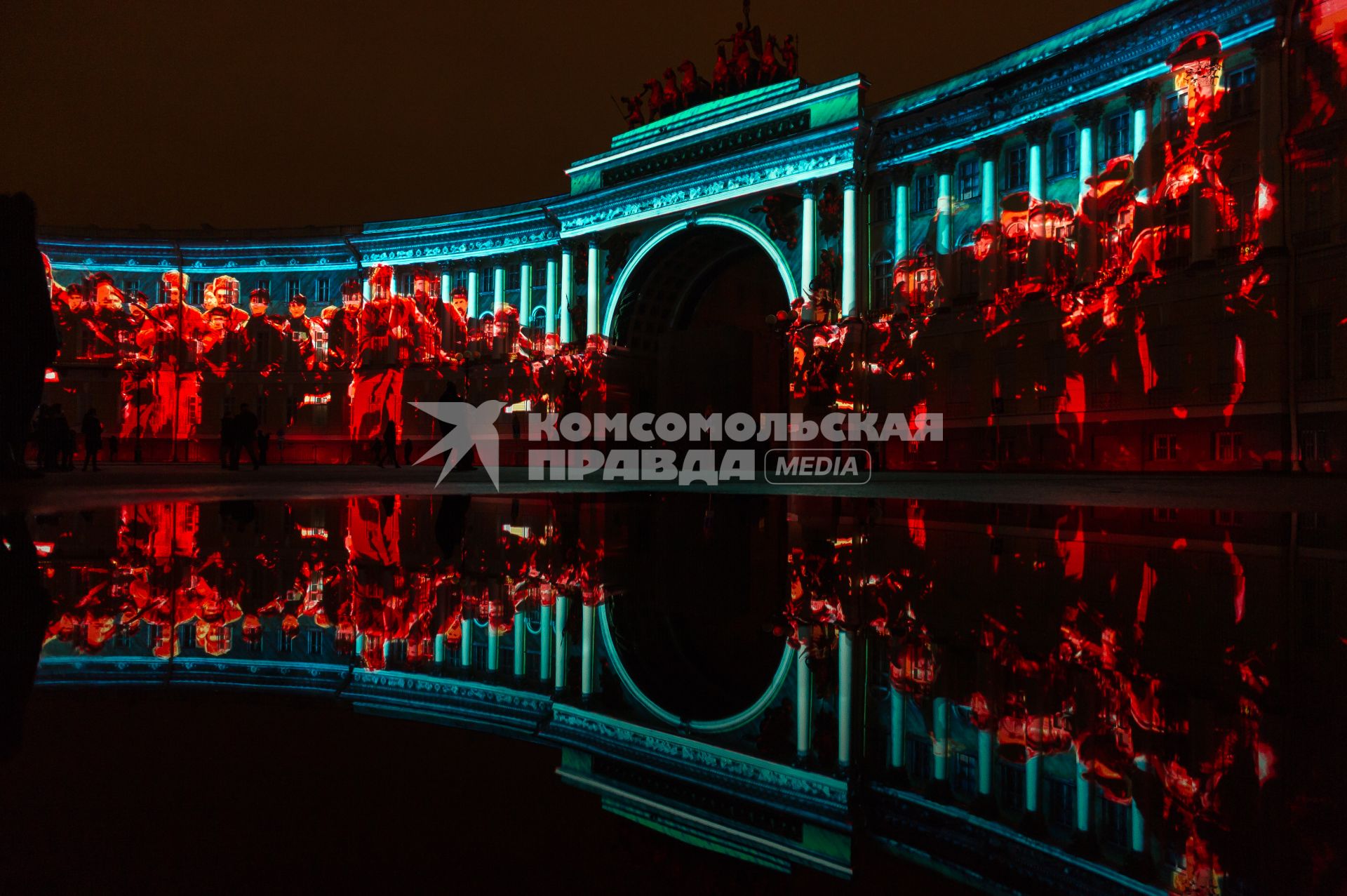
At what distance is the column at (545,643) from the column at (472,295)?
133 ft

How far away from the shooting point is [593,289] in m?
36.4

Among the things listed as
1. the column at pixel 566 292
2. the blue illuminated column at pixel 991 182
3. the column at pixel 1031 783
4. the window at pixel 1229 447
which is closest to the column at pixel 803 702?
the column at pixel 1031 783

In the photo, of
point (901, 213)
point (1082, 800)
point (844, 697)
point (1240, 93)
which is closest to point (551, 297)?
point (901, 213)

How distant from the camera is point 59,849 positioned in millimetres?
1068

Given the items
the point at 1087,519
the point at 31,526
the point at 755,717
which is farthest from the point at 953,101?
the point at 755,717

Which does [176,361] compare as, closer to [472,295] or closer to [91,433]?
[472,295]

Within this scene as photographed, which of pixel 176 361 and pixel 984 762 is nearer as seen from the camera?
pixel 984 762

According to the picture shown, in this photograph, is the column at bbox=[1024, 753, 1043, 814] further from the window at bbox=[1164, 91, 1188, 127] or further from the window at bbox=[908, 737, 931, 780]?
the window at bbox=[1164, 91, 1188, 127]

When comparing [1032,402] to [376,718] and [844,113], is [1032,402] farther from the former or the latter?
[376,718]

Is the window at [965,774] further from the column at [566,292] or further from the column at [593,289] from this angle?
the column at [566,292]

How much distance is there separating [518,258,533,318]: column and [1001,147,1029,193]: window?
21.4 meters

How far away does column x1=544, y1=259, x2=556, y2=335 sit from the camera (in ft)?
130

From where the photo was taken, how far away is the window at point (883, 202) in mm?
29250

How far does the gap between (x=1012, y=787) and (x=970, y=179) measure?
28.9 meters
